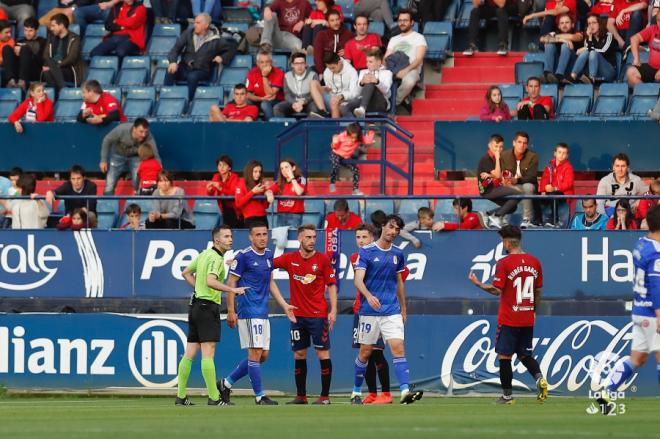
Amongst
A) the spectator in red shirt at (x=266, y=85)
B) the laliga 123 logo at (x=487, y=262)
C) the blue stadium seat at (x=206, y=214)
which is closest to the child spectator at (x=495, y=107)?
the laliga 123 logo at (x=487, y=262)

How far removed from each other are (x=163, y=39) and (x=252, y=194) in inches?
256

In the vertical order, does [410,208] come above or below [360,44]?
below

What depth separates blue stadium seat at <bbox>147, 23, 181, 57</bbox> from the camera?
25.8 m

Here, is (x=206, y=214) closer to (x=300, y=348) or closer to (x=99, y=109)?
(x=99, y=109)

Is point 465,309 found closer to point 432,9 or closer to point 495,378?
point 495,378

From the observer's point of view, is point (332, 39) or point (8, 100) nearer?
point (332, 39)

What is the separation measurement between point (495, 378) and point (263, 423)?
791 centimetres

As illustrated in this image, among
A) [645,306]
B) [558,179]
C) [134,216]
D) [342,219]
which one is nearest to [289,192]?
[342,219]

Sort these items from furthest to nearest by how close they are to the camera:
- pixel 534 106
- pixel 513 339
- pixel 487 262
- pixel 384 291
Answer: pixel 534 106 < pixel 487 262 < pixel 384 291 < pixel 513 339

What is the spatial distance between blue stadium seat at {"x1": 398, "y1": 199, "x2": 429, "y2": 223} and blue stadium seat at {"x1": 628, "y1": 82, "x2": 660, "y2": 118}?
3809 mm

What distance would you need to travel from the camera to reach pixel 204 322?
1655 cm

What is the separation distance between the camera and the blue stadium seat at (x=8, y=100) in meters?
24.8

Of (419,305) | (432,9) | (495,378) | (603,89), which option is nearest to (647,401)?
(495,378)

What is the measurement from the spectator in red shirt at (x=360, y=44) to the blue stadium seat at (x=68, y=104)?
4.50m
